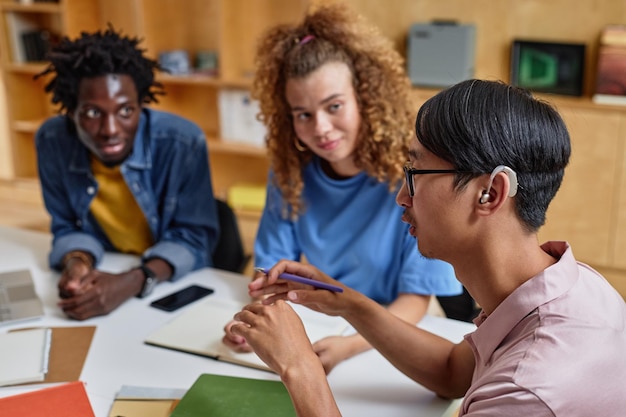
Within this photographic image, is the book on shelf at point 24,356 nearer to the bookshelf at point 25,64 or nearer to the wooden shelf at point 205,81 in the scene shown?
the wooden shelf at point 205,81

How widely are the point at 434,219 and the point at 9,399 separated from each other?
2.73 feet

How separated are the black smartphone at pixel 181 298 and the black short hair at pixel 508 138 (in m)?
0.91

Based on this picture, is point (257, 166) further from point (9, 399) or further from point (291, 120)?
point (9, 399)

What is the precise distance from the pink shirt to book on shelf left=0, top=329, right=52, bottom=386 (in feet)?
2.81

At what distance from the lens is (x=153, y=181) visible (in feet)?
7.00

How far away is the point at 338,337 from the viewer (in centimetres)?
146

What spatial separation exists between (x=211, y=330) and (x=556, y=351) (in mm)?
854

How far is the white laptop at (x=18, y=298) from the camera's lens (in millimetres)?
1671

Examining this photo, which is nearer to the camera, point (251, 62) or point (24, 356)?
point (24, 356)

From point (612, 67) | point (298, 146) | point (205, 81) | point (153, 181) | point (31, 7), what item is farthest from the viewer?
point (31, 7)

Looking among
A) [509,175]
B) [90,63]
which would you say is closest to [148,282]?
[90,63]

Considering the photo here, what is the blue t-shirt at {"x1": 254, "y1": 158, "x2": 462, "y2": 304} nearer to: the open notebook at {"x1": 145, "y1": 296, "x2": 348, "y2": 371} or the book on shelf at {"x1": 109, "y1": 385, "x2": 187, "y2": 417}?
the open notebook at {"x1": 145, "y1": 296, "x2": 348, "y2": 371}

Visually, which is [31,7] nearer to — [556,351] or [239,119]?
[239,119]

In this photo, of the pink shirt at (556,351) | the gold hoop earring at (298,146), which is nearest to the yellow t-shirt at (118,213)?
the gold hoop earring at (298,146)
